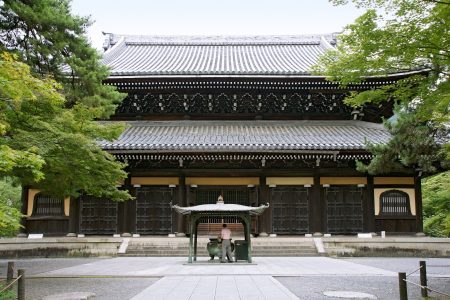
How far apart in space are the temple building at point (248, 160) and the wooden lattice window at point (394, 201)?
0.15 ft

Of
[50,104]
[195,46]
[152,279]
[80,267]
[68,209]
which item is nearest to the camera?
[50,104]

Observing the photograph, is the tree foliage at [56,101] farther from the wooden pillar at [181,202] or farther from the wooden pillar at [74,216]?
the wooden pillar at [74,216]

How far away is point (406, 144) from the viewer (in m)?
9.94

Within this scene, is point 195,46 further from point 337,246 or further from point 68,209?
point 337,246

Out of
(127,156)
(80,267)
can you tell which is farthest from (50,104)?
(127,156)

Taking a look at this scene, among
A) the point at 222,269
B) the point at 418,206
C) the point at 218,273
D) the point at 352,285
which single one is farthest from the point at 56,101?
the point at 418,206

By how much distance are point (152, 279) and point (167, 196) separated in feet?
29.6

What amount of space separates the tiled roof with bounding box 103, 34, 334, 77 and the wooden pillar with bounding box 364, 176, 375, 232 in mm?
5930

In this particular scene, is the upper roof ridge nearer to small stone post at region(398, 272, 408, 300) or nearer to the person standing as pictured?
the person standing

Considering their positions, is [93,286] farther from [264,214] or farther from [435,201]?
[435,201]

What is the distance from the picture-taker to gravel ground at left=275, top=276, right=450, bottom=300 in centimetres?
901

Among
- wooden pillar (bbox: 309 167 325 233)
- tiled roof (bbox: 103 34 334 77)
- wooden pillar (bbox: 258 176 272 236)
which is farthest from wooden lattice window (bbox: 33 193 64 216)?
wooden pillar (bbox: 309 167 325 233)

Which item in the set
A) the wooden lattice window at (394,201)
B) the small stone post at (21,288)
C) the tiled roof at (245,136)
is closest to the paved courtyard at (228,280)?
the small stone post at (21,288)

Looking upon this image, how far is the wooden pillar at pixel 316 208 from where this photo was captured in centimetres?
1956
